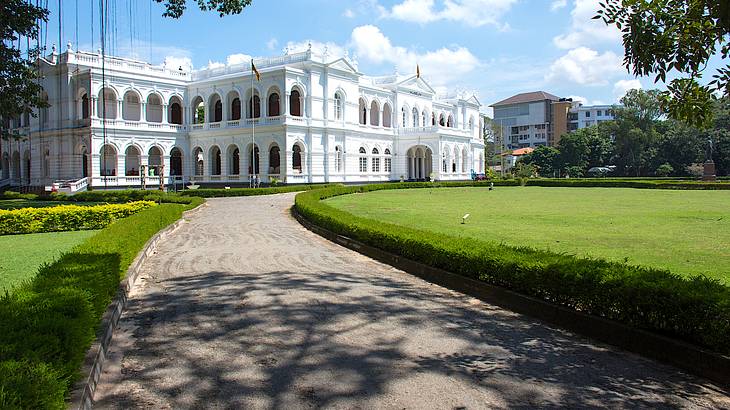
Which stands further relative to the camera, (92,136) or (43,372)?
(92,136)

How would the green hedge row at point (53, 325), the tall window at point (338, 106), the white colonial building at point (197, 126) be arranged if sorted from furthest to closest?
the tall window at point (338, 106) < the white colonial building at point (197, 126) < the green hedge row at point (53, 325)

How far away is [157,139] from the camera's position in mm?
44500

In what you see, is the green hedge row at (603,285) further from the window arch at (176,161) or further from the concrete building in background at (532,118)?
the concrete building in background at (532,118)

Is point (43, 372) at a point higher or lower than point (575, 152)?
lower

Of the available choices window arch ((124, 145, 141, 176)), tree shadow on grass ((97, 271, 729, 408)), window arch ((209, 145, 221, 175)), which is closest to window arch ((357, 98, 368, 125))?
window arch ((209, 145, 221, 175))

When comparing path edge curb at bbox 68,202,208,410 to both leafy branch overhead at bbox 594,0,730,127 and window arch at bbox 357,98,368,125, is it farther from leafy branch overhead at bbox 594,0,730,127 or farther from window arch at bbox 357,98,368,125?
window arch at bbox 357,98,368,125

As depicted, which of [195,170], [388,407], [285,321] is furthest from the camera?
[195,170]

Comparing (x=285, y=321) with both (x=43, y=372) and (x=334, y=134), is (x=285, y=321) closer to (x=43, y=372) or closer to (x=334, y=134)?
(x=43, y=372)

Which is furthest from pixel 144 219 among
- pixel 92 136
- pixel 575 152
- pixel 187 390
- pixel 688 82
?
pixel 575 152

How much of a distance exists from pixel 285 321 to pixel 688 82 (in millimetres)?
4950

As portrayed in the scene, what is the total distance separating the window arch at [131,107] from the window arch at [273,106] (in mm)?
10146

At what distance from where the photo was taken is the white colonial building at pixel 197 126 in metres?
41.6

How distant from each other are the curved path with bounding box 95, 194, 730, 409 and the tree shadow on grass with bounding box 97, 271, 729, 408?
0.05ft

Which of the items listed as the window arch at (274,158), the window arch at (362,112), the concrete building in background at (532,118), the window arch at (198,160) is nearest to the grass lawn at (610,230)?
the window arch at (274,158)
